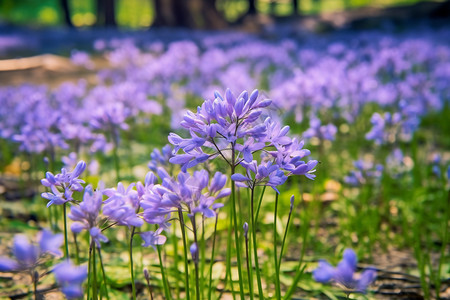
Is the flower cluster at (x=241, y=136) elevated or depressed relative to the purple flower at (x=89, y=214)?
elevated

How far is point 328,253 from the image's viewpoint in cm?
290

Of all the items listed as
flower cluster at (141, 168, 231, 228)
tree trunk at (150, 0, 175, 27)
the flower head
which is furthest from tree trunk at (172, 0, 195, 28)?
the flower head

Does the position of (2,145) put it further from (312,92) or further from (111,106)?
(312,92)

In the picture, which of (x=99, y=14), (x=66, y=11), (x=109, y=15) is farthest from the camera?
(x=99, y=14)

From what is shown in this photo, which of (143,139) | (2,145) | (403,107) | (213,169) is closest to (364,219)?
(403,107)

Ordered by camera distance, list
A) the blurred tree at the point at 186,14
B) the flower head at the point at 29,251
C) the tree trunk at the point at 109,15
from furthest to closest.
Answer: the tree trunk at the point at 109,15, the blurred tree at the point at 186,14, the flower head at the point at 29,251

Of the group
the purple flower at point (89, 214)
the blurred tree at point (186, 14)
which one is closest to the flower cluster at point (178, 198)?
the purple flower at point (89, 214)

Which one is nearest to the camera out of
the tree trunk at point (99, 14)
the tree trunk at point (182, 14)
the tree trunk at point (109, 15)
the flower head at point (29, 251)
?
the flower head at point (29, 251)

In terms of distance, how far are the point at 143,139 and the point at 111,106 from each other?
293cm

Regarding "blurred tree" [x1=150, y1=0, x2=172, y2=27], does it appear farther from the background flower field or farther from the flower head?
the flower head

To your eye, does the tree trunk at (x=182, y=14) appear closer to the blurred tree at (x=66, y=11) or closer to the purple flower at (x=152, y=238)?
the blurred tree at (x=66, y=11)

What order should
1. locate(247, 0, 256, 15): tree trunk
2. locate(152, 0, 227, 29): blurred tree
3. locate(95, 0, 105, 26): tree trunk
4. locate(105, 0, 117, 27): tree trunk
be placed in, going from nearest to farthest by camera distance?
1. locate(152, 0, 227, 29): blurred tree
2. locate(105, 0, 117, 27): tree trunk
3. locate(247, 0, 256, 15): tree trunk
4. locate(95, 0, 105, 26): tree trunk

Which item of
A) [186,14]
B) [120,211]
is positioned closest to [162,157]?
[120,211]

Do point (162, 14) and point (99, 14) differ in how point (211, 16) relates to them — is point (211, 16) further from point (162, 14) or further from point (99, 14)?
point (99, 14)
